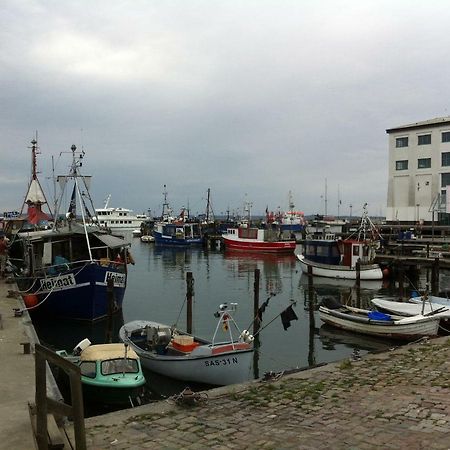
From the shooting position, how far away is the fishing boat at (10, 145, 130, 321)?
22938 millimetres

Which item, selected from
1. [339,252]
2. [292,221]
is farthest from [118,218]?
[339,252]

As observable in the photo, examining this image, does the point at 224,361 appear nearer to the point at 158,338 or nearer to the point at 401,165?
the point at 158,338

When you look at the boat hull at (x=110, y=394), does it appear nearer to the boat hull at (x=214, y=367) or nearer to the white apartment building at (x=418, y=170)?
the boat hull at (x=214, y=367)

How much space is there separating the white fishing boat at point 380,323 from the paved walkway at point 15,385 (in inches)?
519

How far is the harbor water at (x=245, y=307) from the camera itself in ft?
64.5

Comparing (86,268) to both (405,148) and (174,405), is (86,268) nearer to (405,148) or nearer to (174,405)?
(174,405)

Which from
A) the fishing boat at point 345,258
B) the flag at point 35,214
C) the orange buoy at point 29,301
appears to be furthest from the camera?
the fishing boat at point 345,258

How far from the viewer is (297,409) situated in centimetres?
1005

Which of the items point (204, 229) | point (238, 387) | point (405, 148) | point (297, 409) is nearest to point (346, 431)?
Answer: point (297, 409)

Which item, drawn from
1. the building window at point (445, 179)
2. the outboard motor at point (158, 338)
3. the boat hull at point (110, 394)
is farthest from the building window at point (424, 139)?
the boat hull at point (110, 394)

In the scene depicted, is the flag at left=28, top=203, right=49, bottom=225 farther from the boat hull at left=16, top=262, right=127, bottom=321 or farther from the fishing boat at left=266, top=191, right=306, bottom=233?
the fishing boat at left=266, top=191, right=306, bottom=233

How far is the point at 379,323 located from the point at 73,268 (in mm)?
14172

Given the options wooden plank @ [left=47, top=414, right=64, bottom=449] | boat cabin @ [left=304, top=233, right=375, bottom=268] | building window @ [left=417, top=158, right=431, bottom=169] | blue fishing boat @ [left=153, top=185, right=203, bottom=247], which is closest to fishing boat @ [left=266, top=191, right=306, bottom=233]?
blue fishing boat @ [left=153, top=185, right=203, bottom=247]

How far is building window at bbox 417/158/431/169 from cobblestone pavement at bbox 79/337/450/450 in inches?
2362
